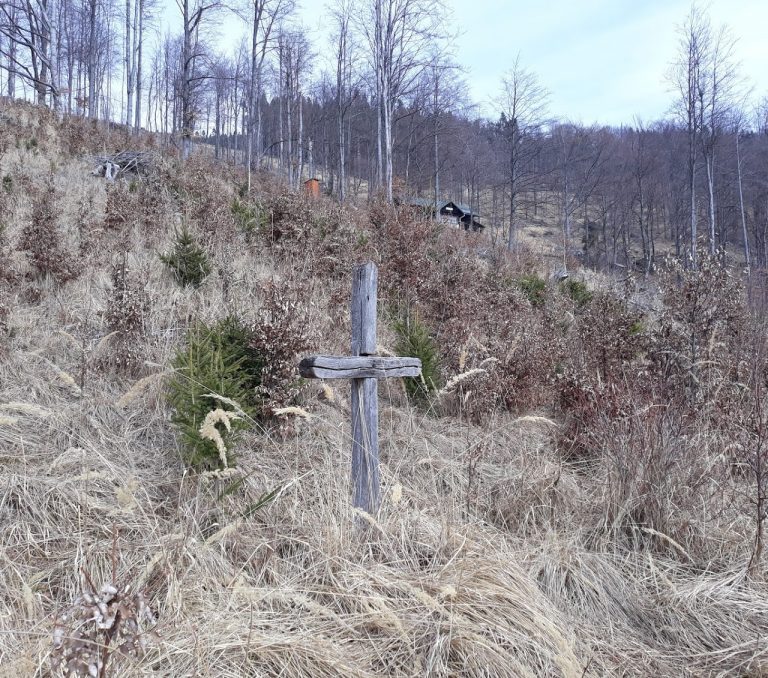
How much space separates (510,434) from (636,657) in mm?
2620

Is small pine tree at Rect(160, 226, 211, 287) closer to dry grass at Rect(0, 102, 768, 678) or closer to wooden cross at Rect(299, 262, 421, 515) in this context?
dry grass at Rect(0, 102, 768, 678)

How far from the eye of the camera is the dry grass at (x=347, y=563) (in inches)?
82.3

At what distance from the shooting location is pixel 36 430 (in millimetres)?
3826

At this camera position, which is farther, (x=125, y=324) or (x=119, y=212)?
(x=119, y=212)

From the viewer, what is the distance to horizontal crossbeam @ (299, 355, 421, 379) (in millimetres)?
2680

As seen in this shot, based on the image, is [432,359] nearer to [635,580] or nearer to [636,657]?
[635,580]

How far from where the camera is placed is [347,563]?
101 inches

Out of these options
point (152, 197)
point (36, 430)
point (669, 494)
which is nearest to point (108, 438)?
point (36, 430)

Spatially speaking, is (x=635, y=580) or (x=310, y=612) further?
(x=635, y=580)

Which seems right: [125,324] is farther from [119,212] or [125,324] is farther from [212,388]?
[119,212]

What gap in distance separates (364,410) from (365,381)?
0.54 ft

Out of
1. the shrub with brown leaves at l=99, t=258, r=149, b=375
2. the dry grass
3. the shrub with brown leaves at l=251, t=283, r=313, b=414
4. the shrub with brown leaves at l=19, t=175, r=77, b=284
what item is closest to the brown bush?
the shrub with brown leaves at l=19, t=175, r=77, b=284

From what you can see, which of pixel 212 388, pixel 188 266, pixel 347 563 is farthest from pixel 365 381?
pixel 188 266

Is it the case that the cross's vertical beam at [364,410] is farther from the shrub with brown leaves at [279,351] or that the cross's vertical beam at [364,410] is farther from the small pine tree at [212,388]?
the shrub with brown leaves at [279,351]
